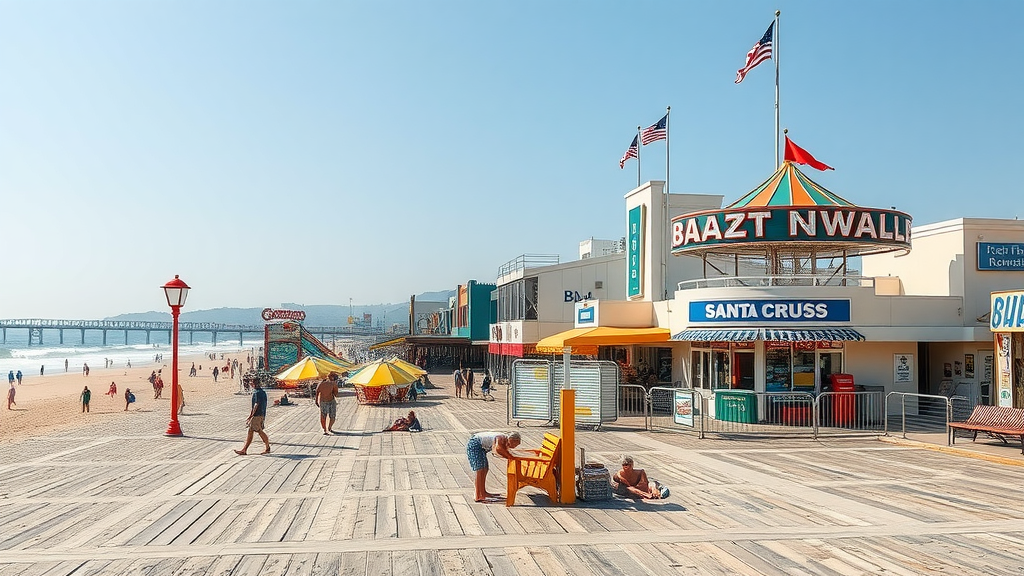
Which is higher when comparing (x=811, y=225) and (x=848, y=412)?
(x=811, y=225)

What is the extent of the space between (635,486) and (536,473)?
1513mm

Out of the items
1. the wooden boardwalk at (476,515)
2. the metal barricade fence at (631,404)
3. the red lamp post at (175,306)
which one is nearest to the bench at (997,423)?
the wooden boardwalk at (476,515)

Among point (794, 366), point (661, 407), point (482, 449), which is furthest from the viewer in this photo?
point (661, 407)

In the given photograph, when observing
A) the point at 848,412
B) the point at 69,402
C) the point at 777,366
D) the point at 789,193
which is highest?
the point at 789,193

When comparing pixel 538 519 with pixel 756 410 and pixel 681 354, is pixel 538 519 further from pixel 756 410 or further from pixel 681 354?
pixel 681 354

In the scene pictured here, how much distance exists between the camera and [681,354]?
2397 centimetres

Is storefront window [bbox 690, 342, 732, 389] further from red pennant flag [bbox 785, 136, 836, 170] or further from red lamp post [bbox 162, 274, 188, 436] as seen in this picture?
red lamp post [bbox 162, 274, 188, 436]

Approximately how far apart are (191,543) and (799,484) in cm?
887

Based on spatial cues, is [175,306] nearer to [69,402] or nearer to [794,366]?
[794,366]

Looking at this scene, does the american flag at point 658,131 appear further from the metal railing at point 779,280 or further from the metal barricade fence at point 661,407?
the metal barricade fence at point 661,407

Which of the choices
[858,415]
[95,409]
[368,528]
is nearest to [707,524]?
[368,528]

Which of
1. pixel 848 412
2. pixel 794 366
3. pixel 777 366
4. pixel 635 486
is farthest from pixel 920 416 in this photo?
pixel 635 486

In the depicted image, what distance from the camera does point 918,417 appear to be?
20453 millimetres

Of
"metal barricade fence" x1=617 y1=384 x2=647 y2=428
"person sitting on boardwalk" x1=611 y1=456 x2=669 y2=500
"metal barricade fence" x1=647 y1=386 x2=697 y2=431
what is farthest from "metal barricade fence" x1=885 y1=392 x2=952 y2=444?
"person sitting on boardwalk" x1=611 y1=456 x2=669 y2=500
